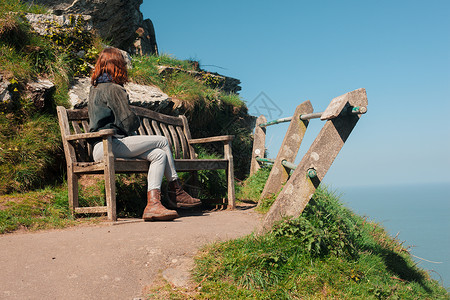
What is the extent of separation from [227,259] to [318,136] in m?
1.39

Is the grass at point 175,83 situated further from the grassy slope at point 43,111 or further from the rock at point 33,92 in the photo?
the rock at point 33,92

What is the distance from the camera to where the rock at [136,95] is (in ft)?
19.0

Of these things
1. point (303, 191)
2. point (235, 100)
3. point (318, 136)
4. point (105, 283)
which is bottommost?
point (105, 283)

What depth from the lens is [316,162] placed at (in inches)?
130

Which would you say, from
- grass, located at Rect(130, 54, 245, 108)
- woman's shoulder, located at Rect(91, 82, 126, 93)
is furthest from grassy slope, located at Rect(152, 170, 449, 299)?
grass, located at Rect(130, 54, 245, 108)

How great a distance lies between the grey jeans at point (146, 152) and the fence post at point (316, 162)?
1.55 metres

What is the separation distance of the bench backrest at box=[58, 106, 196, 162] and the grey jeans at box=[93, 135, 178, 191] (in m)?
0.54

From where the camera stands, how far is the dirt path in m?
2.45

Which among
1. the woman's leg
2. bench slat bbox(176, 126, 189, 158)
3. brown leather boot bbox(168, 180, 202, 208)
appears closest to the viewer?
the woman's leg

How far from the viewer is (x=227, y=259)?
275 centimetres

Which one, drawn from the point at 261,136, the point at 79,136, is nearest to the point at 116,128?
the point at 79,136

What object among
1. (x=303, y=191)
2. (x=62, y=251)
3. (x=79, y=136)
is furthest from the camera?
(x=79, y=136)

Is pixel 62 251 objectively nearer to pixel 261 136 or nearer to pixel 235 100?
pixel 261 136

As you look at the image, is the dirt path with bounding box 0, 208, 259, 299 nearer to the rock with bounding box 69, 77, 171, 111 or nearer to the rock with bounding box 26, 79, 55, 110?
the rock with bounding box 26, 79, 55, 110
